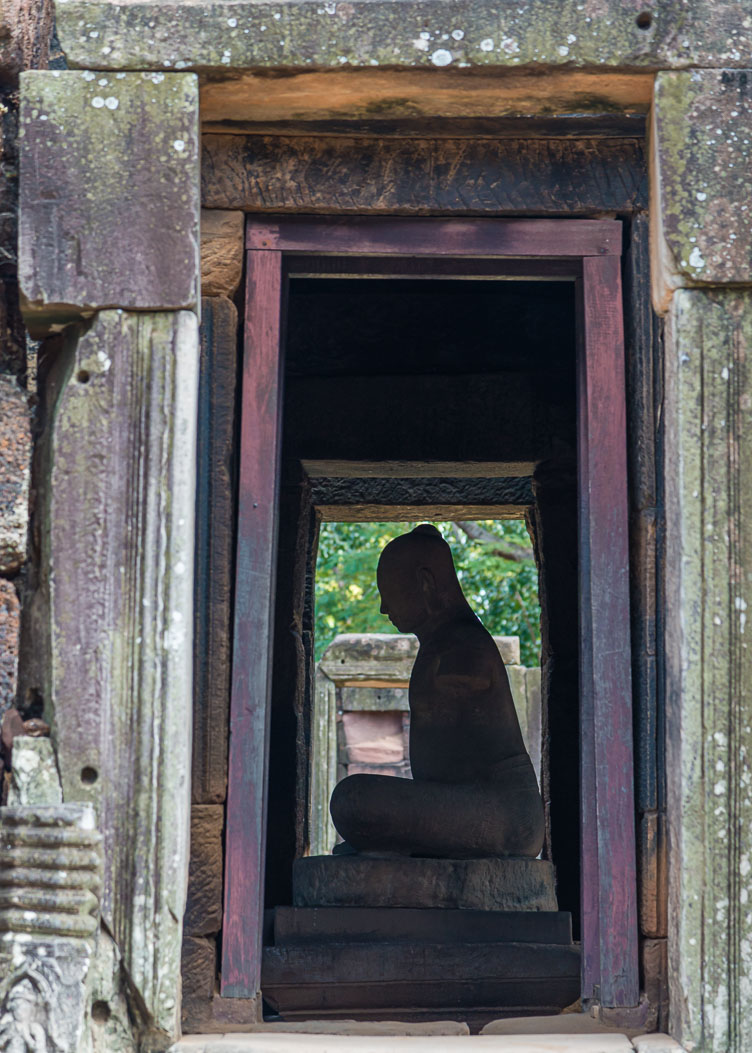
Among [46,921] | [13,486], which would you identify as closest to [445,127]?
[13,486]

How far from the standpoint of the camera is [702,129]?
374 cm

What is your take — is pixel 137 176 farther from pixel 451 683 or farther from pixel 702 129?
pixel 451 683

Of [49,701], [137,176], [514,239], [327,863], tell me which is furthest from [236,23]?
[327,863]

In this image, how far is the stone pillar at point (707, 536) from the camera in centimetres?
343

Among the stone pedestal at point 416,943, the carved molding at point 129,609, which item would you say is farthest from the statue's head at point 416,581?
the carved molding at point 129,609

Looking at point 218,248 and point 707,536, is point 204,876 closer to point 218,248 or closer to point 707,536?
point 707,536

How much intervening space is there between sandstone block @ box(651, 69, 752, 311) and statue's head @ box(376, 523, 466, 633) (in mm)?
2655

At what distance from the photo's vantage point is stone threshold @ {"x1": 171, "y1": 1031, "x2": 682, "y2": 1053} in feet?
11.2

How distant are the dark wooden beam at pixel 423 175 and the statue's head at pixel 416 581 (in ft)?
8.06

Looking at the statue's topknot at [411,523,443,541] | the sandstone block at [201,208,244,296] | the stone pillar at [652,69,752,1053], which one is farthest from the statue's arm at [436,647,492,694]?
the sandstone block at [201,208,244,296]

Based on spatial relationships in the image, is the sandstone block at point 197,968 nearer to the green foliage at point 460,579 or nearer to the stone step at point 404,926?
the stone step at point 404,926

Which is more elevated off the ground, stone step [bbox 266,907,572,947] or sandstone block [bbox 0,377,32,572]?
sandstone block [bbox 0,377,32,572]

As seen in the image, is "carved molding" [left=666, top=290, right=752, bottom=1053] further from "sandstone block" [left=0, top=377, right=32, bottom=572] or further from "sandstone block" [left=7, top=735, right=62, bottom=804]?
"sandstone block" [left=0, top=377, right=32, bottom=572]

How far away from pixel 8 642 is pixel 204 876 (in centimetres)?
72
